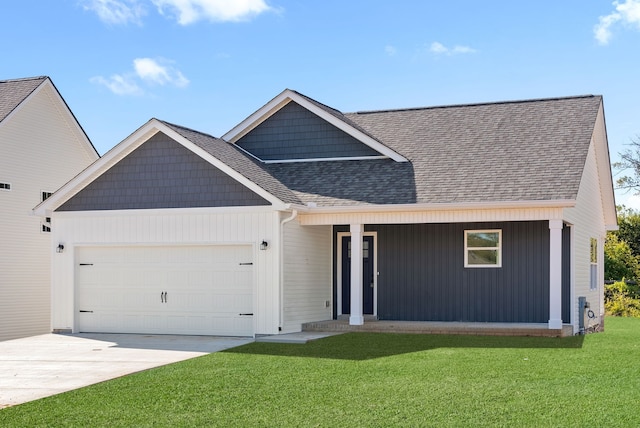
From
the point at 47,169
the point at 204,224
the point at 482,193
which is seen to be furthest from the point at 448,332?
the point at 47,169

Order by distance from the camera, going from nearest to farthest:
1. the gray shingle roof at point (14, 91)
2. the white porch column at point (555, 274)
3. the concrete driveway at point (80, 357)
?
the concrete driveway at point (80, 357)
the white porch column at point (555, 274)
the gray shingle roof at point (14, 91)

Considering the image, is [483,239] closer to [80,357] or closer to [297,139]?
[297,139]

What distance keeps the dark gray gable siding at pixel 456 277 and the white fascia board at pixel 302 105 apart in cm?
206

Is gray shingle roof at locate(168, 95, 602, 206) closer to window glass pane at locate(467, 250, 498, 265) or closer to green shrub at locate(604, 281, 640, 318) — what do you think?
window glass pane at locate(467, 250, 498, 265)

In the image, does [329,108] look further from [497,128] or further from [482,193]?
[482,193]

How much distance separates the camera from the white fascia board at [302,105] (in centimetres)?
2114

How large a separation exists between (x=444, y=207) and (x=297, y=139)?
553 cm

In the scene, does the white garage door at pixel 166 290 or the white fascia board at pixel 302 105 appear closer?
the white garage door at pixel 166 290

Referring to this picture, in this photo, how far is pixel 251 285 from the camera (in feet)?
60.7

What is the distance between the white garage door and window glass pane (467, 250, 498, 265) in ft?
16.7

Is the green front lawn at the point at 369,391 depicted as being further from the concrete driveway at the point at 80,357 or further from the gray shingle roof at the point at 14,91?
the gray shingle roof at the point at 14,91

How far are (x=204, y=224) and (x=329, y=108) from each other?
20.3 feet

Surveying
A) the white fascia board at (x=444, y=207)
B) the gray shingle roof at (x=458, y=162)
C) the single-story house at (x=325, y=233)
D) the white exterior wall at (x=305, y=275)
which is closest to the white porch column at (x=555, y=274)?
the single-story house at (x=325, y=233)

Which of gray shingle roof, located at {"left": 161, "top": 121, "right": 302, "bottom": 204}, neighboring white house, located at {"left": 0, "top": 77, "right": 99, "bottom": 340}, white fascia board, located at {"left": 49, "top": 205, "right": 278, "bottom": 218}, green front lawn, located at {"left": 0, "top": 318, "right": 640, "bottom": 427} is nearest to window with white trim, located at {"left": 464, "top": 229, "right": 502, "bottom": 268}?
→ gray shingle roof, located at {"left": 161, "top": 121, "right": 302, "bottom": 204}
